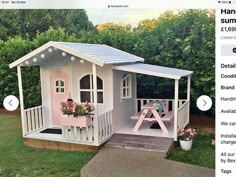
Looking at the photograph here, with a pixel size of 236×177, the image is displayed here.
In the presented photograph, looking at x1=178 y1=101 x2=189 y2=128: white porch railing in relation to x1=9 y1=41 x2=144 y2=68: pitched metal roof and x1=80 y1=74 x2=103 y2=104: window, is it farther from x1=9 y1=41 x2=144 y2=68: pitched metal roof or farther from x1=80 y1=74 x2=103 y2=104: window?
x1=80 y1=74 x2=103 y2=104: window

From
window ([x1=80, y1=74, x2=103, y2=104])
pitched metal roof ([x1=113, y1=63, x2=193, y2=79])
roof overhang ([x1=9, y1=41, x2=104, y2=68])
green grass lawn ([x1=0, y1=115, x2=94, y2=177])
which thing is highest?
roof overhang ([x1=9, y1=41, x2=104, y2=68])

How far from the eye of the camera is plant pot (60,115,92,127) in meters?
1.38

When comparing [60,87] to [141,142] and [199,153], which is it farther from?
[199,153]

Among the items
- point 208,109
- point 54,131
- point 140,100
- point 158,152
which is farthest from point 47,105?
point 208,109

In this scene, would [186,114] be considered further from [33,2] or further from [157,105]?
[33,2]

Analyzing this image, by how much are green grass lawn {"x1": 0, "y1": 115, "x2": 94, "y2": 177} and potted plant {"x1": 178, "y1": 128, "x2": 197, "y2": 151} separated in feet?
1.49

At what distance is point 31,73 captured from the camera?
129 centimetres

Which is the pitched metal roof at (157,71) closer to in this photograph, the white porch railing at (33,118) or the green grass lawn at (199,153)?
the green grass lawn at (199,153)

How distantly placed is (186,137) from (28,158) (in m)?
0.78

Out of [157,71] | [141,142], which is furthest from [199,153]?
[157,71]

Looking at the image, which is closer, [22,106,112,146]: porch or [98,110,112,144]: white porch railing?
[22,106,112,146]: porch

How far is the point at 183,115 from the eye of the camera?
1.25 m

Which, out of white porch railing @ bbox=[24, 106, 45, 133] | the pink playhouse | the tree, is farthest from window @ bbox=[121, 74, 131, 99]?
white porch railing @ bbox=[24, 106, 45, 133]

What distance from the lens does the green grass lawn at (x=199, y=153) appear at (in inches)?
45.9
